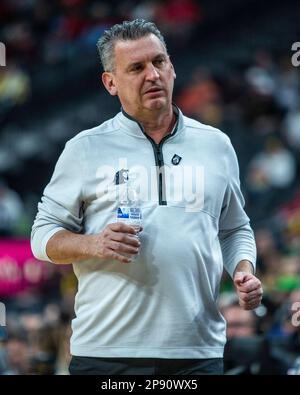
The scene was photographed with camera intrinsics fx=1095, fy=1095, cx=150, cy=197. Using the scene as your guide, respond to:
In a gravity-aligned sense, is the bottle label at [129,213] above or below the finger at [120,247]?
above

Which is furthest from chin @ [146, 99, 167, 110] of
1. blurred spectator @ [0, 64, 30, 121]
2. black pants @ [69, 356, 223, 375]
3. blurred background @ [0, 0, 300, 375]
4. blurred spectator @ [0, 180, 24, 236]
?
blurred spectator @ [0, 64, 30, 121]

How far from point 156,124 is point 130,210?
1.23 feet

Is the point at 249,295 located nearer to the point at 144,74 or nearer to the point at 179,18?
the point at 144,74

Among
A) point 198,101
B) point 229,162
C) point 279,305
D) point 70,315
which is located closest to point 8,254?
point 198,101

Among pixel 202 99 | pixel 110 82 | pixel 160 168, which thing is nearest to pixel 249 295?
pixel 160 168

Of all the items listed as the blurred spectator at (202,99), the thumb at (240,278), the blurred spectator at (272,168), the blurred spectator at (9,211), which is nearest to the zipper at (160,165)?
the thumb at (240,278)

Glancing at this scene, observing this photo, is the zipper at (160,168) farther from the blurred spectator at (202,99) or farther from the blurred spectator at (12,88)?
the blurred spectator at (12,88)

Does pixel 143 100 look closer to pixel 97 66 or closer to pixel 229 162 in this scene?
pixel 229 162

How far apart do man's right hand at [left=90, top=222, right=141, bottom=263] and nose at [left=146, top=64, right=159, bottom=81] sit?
1.73 feet

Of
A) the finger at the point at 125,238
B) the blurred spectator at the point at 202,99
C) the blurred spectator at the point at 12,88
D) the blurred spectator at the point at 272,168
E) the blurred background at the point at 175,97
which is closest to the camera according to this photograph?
the finger at the point at 125,238

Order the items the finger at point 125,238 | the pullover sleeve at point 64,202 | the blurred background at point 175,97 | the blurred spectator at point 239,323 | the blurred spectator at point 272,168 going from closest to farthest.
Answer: the finger at point 125,238 → the pullover sleeve at point 64,202 → the blurred spectator at point 239,323 → the blurred background at point 175,97 → the blurred spectator at point 272,168

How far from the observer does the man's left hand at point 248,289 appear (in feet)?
11.2

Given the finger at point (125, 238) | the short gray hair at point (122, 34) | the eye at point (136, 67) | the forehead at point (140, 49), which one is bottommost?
the finger at point (125, 238)

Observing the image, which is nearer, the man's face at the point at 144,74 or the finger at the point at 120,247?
the finger at the point at 120,247
